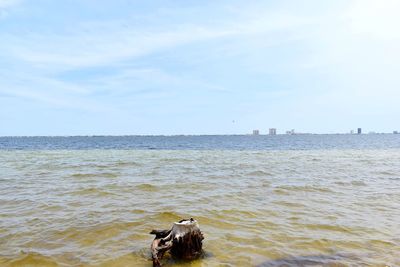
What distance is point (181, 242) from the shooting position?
6.09 meters

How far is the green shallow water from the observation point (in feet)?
20.9

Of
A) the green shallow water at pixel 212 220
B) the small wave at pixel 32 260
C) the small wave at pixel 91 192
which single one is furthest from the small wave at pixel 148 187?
the small wave at pixel 32 260

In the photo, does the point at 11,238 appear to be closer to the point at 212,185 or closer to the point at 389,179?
the point at 212,185

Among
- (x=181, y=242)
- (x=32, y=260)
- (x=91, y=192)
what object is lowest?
(x=32, y=260)

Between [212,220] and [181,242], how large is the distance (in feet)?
9.81

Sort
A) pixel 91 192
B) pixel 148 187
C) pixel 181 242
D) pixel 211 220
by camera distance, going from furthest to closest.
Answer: pixel 148 187, pixel 91 192, pixel 211 220, pixel 181 242

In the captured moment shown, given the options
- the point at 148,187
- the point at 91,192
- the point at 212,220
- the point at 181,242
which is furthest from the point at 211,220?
the point at 91,192

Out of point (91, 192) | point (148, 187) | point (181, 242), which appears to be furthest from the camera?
point (148, 187)

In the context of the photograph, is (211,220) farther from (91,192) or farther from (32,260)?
(91,192)

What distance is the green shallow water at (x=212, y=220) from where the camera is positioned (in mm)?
6383

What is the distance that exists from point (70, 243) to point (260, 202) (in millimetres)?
6237

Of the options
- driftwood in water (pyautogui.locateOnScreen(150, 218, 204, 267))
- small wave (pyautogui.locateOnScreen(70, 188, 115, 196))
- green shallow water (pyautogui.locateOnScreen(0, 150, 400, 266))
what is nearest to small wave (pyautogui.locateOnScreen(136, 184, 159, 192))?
green shallow water (pyautogui.locateOnScreen(0, 150, 400, 266))

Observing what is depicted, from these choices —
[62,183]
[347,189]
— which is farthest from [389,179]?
[62,183]

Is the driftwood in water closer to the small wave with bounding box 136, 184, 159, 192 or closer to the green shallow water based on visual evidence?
the green shallow water
